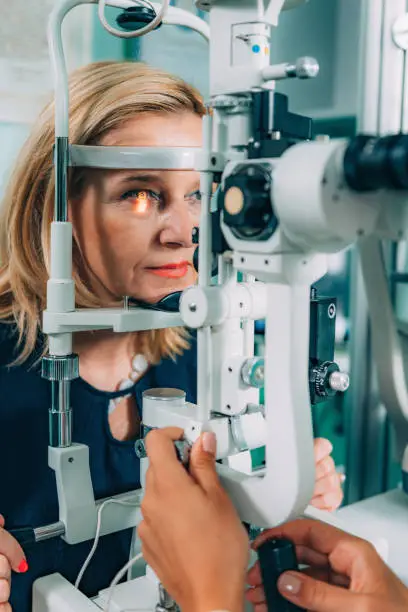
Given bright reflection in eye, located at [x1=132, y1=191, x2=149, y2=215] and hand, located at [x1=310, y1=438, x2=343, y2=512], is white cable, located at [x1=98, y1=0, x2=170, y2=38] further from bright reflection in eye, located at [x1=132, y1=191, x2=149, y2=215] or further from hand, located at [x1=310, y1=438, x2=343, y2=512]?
hand, located at [x1=310, y1=438, x2=343, y2=512]

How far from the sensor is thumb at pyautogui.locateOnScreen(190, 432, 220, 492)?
77 centimetres

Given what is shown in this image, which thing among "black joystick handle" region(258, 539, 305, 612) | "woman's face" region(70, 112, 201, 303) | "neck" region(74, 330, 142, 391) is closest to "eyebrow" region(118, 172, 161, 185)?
"woman's face" region(70, 112, 201, 303)

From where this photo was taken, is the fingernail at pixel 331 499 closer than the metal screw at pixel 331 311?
No

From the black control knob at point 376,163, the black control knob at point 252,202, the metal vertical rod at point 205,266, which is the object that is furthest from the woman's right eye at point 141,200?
the black control knob at point 376,163

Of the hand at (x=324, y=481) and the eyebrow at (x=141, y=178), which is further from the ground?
the eyebrow at (x=141, y=178)

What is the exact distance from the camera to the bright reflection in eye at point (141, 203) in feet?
3.78

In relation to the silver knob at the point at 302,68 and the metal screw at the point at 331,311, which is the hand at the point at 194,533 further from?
the silver knob at the point at 302,68

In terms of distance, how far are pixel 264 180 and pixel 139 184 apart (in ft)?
→ 1.64

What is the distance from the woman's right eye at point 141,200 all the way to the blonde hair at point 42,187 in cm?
10

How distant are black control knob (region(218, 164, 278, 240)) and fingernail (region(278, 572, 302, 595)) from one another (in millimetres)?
393

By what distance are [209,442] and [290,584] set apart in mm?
186

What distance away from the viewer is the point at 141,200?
45.6 inches

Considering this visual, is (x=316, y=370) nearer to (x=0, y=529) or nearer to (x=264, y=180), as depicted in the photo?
(x=264, y=180)

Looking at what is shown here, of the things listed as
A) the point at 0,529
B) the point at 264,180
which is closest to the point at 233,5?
the point at 264,180
